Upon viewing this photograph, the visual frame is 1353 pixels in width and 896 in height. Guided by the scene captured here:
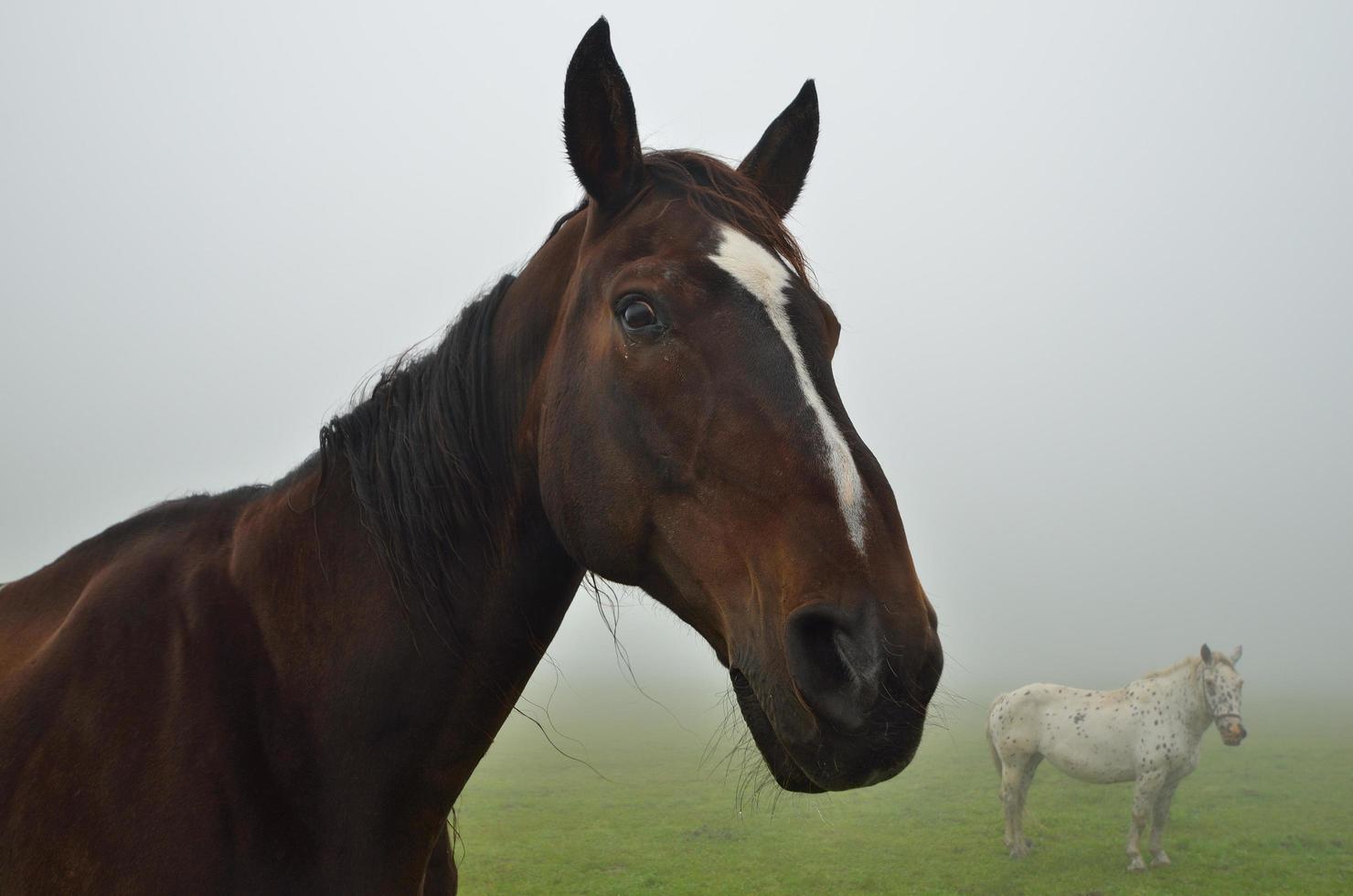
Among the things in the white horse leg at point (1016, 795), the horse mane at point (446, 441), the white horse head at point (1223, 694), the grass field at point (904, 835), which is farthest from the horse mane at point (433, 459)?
the white horse head at point (1223, 694)

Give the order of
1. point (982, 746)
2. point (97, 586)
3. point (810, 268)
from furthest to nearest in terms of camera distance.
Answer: point (982, 746) < point (810, 268) < point (97, 586)

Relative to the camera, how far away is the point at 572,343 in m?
2.12

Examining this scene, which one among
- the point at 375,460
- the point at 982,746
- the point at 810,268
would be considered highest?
the point at 810,268

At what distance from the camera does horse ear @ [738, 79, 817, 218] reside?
2703 mm

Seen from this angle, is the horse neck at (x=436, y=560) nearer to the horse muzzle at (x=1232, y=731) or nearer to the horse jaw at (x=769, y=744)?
the horse jaw at (x=769, y=744)

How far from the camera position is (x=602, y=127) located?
2.22 metres

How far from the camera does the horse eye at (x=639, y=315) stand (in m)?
1.98

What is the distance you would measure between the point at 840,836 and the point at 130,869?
11663mm

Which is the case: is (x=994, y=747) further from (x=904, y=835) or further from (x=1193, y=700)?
(x=1193, y=700)

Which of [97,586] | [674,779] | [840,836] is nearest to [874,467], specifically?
[97,586]

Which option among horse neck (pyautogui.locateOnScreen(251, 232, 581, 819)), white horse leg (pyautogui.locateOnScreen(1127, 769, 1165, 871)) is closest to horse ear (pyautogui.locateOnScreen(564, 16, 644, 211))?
horse neck (pyautogui.locateOnScreen(251, 232, 581, 819))

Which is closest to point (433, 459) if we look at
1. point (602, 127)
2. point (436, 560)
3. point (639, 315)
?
point (436, 560)

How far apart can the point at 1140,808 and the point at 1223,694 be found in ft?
7.28

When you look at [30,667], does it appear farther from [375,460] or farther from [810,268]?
[810,268]
